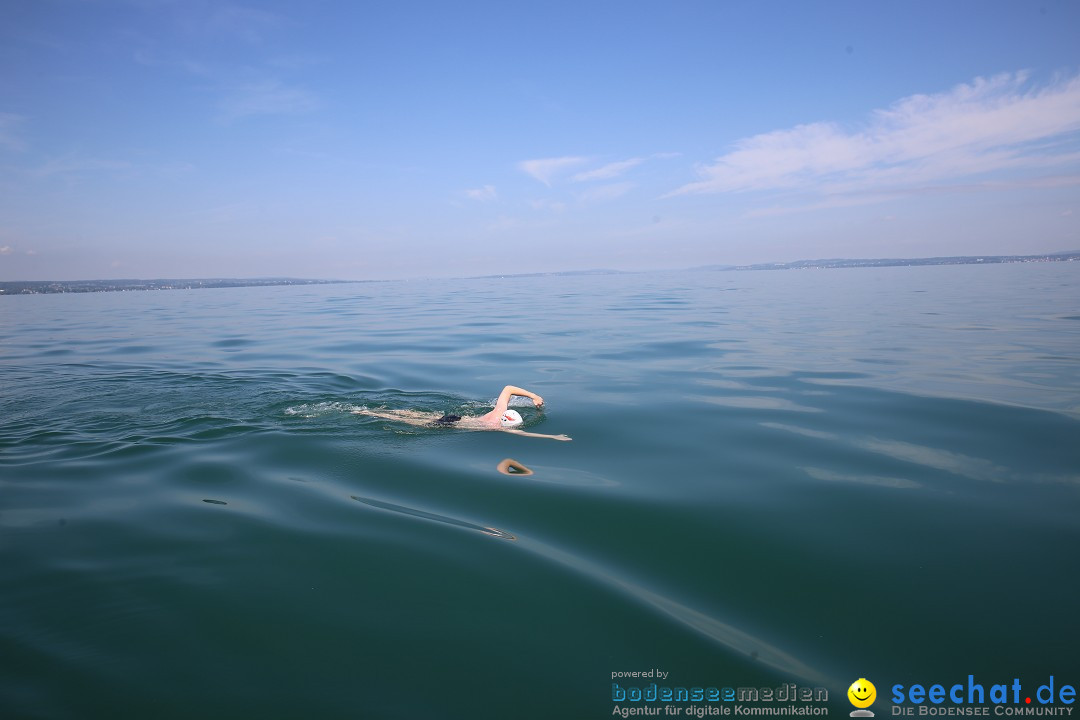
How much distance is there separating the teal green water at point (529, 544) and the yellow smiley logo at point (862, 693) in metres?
0.07

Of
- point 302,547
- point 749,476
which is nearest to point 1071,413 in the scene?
point 749,476

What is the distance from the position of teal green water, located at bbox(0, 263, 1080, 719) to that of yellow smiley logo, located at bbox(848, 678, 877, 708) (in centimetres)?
7

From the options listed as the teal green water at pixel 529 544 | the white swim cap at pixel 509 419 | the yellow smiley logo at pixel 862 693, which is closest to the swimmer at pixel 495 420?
the white swim cap at pixel 509 419

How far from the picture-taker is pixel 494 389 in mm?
13234

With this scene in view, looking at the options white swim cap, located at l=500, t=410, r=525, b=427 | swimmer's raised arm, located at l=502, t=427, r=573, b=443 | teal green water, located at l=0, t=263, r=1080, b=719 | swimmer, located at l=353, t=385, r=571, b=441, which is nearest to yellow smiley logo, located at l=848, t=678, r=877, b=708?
teal green water, located at l=0, t=263, r=1080, b=719

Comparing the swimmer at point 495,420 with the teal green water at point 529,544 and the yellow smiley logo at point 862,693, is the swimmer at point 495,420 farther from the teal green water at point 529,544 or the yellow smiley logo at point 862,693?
the yellow smiley logo at point 862,693

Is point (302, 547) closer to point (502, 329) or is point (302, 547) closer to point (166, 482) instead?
point (166, 482)

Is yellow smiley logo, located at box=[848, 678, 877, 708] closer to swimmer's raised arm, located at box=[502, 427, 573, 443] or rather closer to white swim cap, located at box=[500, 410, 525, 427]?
swimmer's raised arm, located at box=[502, 427, 573, 443]

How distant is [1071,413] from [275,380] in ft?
55.1

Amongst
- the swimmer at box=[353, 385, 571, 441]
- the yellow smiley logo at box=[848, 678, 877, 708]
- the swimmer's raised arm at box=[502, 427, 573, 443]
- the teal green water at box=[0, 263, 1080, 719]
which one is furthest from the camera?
the swimmer at box=[353, 385, 571, 441]

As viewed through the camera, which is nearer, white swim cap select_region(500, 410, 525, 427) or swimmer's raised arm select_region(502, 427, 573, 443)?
swimmer's raised arm select_region(502, 427, 573, 443)

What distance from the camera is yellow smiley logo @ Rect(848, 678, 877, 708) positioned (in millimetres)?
3658

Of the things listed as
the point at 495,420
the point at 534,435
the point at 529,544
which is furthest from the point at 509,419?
the point at 529,544

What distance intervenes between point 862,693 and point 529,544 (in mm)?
3048
